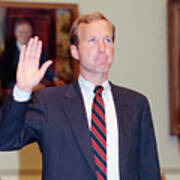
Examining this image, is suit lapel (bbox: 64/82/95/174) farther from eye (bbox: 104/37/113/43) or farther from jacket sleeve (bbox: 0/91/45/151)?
eye (bbox: 104/37/113/43)

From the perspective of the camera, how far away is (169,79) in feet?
10.9

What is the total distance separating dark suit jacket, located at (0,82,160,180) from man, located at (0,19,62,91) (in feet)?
3.94

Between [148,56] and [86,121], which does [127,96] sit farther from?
[148,56]

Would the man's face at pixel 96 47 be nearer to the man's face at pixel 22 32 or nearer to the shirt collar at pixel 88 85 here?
the shirt collar at pixel 88 85

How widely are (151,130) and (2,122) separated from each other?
2.74 feet

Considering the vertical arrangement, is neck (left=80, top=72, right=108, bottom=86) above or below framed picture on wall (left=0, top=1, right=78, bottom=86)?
below

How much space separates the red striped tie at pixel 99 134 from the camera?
6.06 ft

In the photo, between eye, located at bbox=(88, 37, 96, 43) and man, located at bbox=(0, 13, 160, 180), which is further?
eye, located at bbox=(88, 37, 96, 43)

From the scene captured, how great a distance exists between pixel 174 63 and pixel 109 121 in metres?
1.53

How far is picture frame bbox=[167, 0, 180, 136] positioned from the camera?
3.30 m

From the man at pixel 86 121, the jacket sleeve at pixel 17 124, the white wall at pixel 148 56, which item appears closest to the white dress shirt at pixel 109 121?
the man at pixel 86 121

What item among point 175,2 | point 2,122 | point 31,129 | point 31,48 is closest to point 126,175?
point 31,129

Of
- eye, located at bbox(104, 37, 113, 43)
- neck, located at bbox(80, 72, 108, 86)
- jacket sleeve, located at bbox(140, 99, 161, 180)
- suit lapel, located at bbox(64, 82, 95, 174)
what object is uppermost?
eye, located at bbox(104, 37, 113, 43)

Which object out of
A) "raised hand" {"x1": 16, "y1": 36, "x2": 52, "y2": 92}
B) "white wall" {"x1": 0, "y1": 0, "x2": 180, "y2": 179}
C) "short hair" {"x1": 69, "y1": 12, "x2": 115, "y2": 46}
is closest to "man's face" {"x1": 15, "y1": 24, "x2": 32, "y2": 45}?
"white wall" {"x1": 0, "y1": 0, "x2": 180, "y2": 179}
